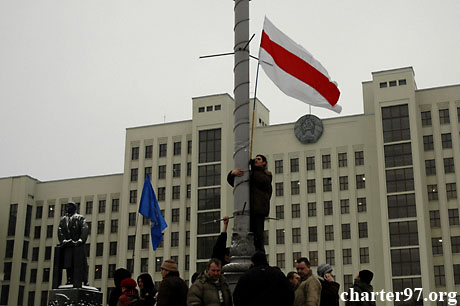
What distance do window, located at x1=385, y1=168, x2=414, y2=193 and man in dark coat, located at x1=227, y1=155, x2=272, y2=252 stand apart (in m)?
53.8

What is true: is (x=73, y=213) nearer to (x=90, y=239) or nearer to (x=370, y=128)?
(x=370, y=128)

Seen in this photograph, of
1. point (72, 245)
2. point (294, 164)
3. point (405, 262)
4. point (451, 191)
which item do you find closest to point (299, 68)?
point (72, 245)

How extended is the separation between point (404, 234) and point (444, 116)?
1233cm

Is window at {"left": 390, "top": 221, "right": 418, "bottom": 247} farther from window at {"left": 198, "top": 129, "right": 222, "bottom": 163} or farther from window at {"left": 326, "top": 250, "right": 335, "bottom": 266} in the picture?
window at {"left": 198, "top": 129, "right": 222, "bottom": 163}

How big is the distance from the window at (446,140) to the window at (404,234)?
8122mm

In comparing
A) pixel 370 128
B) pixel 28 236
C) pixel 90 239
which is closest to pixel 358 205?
pixel 370 128

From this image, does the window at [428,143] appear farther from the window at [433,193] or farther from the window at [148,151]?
the window at [148,151]

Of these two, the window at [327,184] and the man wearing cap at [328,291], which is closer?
the man wearing cap at [328,291]

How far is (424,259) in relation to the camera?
59688mm

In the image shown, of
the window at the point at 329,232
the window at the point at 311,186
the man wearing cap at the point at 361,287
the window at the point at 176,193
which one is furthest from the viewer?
the window at the point at 176,193

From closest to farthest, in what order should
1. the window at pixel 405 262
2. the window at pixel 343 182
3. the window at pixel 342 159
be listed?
1. the window at pixel 405 262
2. the window at pixel 343 182
3. the window at pixel 342 159

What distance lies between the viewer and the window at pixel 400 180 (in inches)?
2474

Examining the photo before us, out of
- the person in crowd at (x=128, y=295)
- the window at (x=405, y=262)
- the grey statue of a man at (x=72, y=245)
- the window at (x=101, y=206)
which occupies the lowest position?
the person in crowd at (x=128, y=295)

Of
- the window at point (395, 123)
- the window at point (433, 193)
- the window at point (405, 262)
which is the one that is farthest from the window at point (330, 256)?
the window at point (395, 123)
